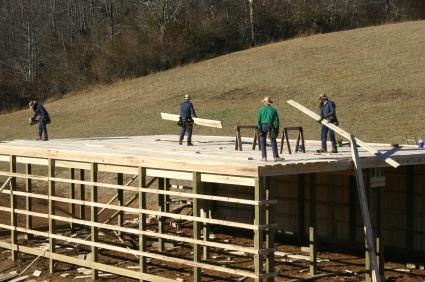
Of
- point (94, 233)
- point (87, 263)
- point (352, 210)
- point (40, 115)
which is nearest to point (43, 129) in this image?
point (40, 115)

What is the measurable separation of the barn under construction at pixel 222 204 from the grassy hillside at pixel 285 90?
1591 cm

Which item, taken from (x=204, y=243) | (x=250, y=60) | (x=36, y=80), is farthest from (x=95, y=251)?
(x=36, y=80)

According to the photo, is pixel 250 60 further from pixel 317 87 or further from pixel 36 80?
pixel 36 80

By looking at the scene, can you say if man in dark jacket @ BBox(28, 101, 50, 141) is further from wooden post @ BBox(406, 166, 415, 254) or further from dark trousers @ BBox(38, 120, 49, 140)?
wooden post @ BBox(406, 166, 415, 254)

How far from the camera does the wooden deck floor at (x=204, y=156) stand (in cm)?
1485

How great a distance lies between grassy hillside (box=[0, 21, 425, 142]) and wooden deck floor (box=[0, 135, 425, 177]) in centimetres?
1805

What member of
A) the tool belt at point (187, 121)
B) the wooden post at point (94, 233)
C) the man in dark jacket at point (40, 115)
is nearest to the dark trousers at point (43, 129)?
the man in dark jacket at point (40, 115)

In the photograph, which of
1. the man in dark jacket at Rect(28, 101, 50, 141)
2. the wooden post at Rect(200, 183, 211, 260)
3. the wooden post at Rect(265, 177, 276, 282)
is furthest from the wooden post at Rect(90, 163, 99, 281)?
the man in dark jacket at Rect(28, 101, 50, 141)

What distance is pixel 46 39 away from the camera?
262ft

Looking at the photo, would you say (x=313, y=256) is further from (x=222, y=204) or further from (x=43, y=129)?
(x=43, y=129)

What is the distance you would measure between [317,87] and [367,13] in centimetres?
3113

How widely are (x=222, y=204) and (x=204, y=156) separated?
7297 millimetres

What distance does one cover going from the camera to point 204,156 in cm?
1667

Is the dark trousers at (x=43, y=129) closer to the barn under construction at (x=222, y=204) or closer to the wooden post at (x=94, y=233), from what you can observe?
the barn under construction at (x=222, y=204)
